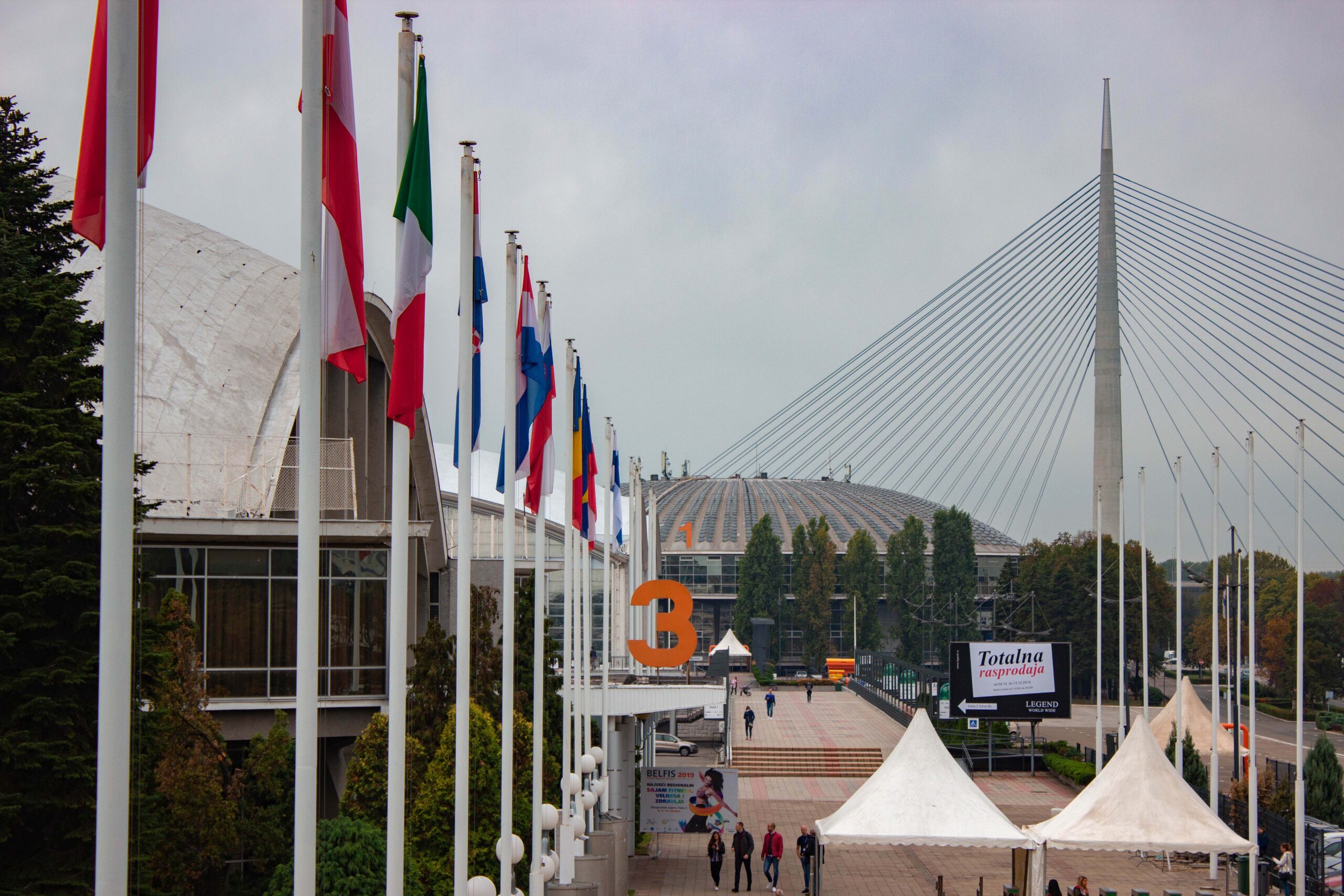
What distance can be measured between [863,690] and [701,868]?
40.8 meters

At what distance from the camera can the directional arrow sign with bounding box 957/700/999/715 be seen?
A: 39719 mm

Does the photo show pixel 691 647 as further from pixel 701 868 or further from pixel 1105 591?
pixel 1105 591

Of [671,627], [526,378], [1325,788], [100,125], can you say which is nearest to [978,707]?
[1325,788]

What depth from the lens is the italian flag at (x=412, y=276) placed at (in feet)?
35.6

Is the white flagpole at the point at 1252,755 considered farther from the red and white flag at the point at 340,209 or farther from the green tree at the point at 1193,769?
the red and white flag at the point at 340,209

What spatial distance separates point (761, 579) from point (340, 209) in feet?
295

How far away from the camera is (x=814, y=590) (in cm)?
9638

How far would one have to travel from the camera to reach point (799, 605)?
3797 inches

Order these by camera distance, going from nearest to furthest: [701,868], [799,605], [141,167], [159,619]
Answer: [141,167] < [159,619] < [701,868] < [799,605]

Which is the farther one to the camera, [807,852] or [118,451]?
[807,852]

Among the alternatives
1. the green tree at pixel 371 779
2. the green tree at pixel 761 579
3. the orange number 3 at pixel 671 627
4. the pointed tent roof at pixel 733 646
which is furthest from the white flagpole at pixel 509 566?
the green tree at pixel 761 579

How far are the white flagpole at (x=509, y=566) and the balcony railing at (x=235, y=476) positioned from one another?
8.76 m

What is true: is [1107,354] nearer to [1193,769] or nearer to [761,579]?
[761,579]

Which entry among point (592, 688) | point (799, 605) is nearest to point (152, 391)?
point (592, 688)
